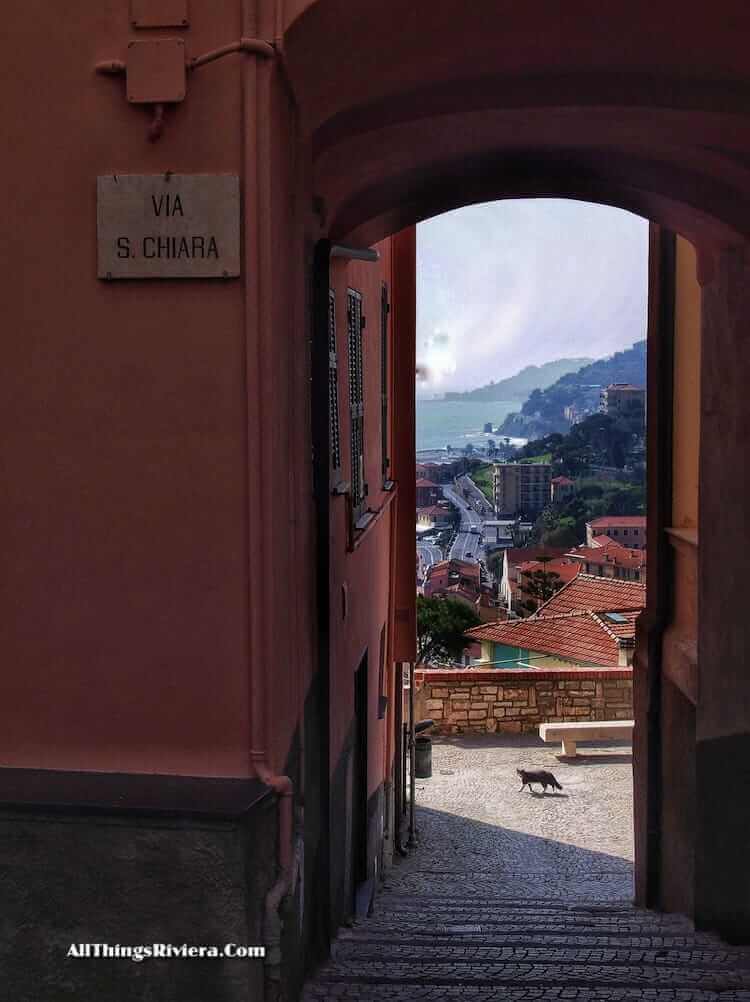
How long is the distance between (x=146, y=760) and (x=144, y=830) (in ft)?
0.90

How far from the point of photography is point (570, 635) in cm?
2381

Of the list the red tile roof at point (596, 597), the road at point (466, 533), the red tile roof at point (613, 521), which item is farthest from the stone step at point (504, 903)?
the road at point (466, 533)

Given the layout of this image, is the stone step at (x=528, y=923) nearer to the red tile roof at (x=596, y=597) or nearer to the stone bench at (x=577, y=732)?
the stone bench at (x=577, y=732)

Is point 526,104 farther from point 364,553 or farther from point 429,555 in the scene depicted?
point 429,555

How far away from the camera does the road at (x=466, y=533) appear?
61.0 metres

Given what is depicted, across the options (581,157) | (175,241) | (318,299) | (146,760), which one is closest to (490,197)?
(581,157)

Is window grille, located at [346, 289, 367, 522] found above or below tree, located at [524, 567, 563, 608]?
above

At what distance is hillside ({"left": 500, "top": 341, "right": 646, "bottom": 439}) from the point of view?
70438 mm

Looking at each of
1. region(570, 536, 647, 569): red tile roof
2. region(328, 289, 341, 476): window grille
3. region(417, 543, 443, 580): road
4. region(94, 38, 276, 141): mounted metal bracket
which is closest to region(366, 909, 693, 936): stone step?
region(328, 289, 341, 476): window grille

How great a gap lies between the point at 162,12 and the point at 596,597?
24460 mm

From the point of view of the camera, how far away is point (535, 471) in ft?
199

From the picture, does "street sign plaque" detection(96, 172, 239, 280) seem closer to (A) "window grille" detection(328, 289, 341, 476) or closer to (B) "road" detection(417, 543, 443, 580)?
(A) "window grille" detection(328, 289, 341, 476)

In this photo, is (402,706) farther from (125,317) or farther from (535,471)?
(535,471)

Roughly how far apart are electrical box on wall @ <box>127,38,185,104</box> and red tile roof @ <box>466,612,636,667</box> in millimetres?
19100
